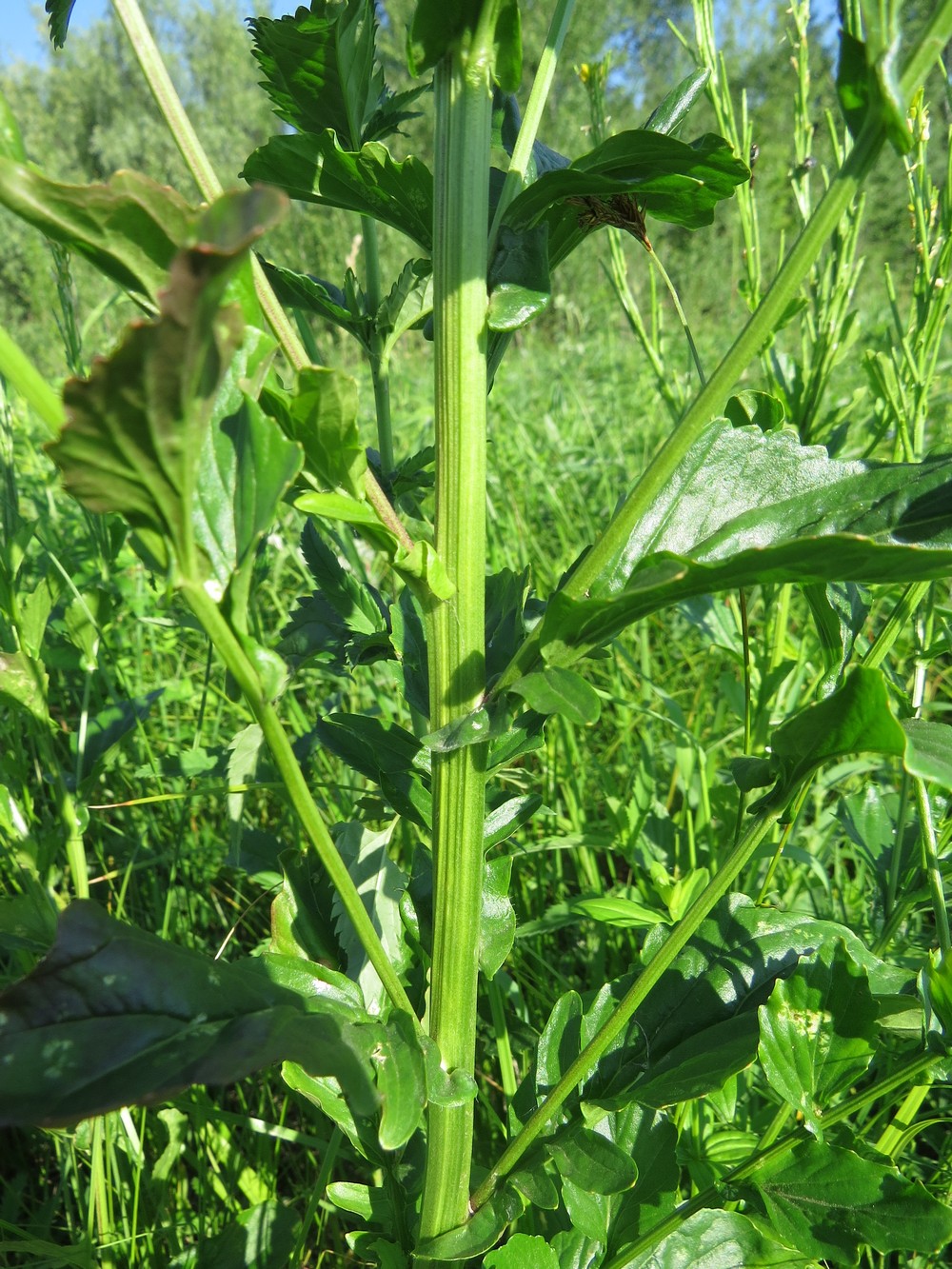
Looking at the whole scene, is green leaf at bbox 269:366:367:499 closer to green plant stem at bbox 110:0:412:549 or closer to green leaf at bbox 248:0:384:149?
green plant stem at bbox 110:0:412:549

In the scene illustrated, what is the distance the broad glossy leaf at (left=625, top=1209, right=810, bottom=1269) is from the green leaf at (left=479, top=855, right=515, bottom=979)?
0.27 meters

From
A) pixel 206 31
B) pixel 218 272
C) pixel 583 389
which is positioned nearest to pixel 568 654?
pixel 218 272

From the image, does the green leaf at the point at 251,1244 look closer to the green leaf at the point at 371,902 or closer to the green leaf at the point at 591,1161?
the green leaf at the point at 371,902

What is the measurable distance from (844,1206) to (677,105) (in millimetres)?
846

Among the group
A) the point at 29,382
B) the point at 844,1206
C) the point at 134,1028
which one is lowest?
the point at 844,1206

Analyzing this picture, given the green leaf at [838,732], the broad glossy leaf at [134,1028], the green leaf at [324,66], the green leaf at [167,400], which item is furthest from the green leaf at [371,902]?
the green leaf at [324,66]

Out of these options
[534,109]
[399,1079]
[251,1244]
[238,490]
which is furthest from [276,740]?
[251,1244]

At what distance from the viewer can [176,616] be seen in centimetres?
136

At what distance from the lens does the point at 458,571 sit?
2.29 ft

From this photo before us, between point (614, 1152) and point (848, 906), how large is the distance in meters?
0.82

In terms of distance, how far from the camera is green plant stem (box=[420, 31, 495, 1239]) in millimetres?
650

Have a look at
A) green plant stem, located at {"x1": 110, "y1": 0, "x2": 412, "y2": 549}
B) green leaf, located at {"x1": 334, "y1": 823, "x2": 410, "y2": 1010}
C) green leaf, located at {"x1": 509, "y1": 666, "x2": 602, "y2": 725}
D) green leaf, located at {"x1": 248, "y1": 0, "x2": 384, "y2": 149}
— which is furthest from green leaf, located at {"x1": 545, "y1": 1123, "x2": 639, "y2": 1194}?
green leaf, located at {"x1": 248, "y1": 0, "x2": 384, "y2": 149}

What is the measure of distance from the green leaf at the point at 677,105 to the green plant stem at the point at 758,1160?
0.72 metres

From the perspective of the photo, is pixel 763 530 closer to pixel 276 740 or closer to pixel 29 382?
pixel 276 740
